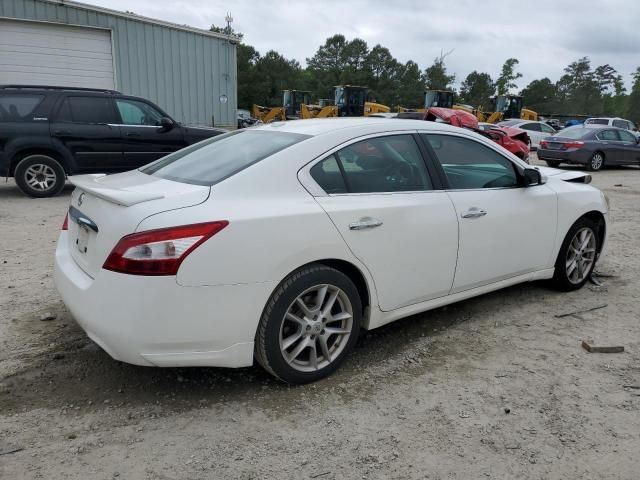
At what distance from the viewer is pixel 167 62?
1652cm

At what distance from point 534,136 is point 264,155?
22.9 meters

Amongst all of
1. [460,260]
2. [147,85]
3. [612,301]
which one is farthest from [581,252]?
[147,85]

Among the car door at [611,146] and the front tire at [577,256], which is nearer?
the front tire at [577,256]

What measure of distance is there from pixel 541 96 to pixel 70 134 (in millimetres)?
88229

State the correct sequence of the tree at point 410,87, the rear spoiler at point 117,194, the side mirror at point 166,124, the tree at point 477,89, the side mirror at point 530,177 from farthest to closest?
the tree at point 477,89
the tree at point 410,87
the side mirror at point 166,124
the side mirror at point 530,177
the rear spoiler at point 117,194

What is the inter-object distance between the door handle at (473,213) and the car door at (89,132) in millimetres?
7339

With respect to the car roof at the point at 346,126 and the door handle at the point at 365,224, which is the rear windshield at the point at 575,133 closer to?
the car roof at the point at 346,126

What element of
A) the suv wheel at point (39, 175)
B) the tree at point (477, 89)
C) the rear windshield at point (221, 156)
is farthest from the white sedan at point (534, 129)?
the tree at point (477, 89)

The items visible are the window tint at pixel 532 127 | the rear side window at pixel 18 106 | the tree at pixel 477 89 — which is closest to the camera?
the rear side window at pixel 18 106

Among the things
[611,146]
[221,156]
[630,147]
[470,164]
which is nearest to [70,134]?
[221,156]

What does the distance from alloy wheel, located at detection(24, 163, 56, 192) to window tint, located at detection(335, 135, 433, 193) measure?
736 centimetres

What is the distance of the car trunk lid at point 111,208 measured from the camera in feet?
8.51

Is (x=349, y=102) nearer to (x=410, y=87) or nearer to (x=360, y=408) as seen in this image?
(x=360, y=408)

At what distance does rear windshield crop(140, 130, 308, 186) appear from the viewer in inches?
119
